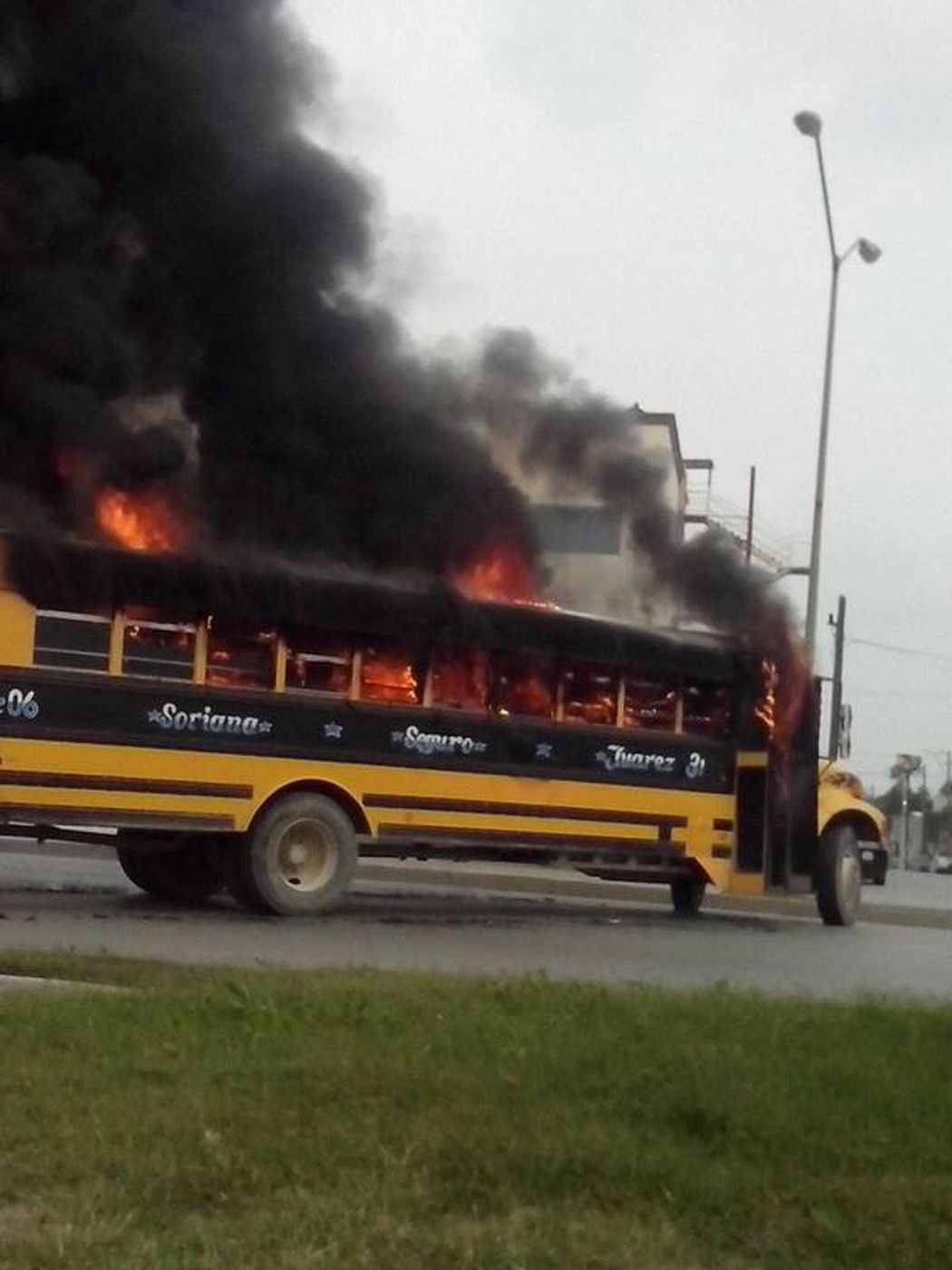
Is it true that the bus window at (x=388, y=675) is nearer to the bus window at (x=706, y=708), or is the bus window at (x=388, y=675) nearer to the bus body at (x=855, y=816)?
the bus window at (x=706, y=708)

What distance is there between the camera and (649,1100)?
5.84m

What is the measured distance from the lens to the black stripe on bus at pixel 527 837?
49.0 feet

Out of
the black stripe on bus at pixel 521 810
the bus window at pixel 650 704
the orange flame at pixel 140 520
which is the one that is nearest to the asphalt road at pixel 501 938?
the black stripe on bus at pixel 521 810

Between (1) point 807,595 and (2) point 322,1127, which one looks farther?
(1) point 807,595

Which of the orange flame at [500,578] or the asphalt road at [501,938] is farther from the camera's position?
the orange flame at [500,578]

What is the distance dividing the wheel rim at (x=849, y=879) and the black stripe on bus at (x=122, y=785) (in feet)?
19.8

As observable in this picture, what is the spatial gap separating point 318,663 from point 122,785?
1888 mm

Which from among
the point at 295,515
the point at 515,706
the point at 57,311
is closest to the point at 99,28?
the point at 57,311

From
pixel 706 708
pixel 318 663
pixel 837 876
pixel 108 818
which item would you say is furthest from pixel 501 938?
pixel 837 876

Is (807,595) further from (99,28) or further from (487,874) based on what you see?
(99,28)

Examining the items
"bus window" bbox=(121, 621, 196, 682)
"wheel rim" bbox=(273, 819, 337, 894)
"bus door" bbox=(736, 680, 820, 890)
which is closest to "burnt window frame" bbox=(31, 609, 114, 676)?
"bus window" bbox=(121, 621, 196, 682)

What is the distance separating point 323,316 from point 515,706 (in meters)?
4.03

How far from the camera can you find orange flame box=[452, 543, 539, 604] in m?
15.8

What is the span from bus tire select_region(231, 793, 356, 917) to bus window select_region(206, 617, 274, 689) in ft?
3.07
